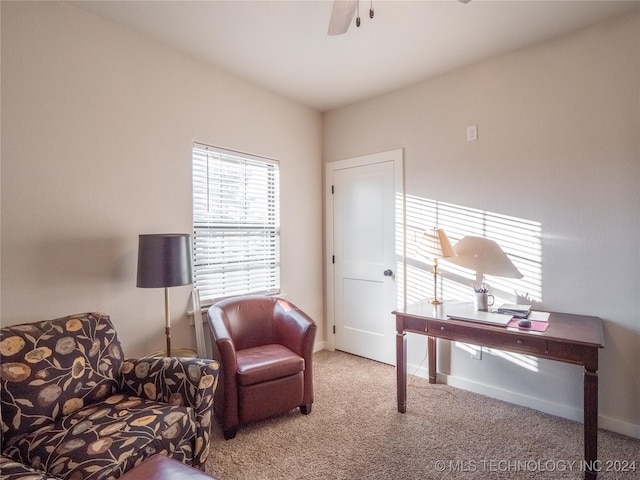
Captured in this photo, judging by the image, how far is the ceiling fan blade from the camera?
63.4 inches

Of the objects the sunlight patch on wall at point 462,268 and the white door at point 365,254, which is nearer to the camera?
the sunlight patch on wall at point 462,268

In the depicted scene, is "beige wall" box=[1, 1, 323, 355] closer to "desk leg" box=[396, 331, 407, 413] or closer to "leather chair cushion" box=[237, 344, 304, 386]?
"leather chair cushion" box=[237, 344, 304, 386]

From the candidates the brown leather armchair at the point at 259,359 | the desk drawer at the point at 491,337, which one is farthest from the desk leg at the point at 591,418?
the brown leather armchair at the point at 259,359

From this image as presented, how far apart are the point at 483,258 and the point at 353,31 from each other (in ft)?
6.46

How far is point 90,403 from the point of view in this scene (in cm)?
170

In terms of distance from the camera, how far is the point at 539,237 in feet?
7.95

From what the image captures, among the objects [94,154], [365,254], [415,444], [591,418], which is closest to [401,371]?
[415,444]

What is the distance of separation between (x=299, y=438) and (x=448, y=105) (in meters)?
2.83

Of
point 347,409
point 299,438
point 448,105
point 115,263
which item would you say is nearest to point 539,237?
point 448,105

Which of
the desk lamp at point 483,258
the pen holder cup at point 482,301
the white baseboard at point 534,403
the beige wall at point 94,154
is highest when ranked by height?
the beige wall at point 94,154

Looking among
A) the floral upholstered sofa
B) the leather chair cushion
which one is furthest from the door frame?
the floral upholstered sofa

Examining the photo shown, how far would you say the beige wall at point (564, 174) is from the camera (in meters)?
2.12

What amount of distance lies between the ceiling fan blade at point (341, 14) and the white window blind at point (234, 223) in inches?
57.9

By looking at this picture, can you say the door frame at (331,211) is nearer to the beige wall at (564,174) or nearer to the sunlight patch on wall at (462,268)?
the sunlight patch on wall at (462,268)
